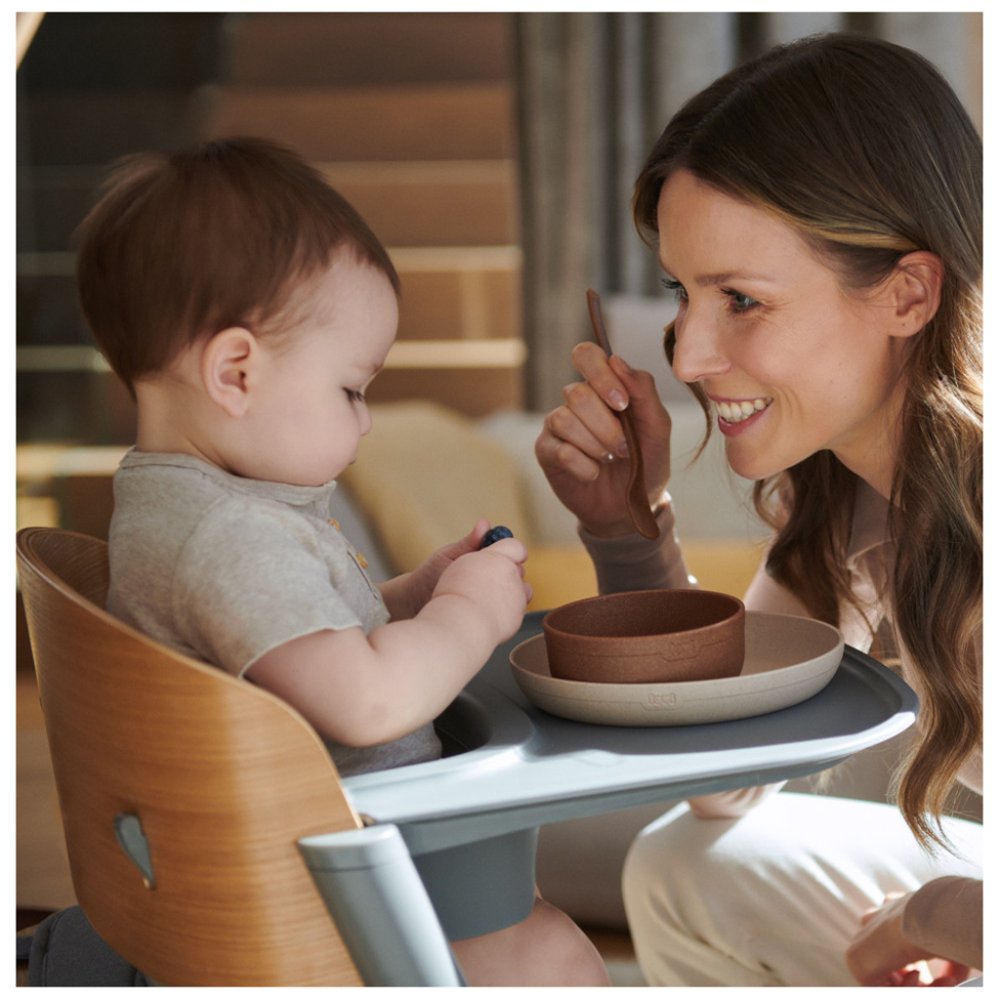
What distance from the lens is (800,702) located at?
3.13 feet

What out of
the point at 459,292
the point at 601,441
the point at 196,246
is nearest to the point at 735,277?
the point at 601,441

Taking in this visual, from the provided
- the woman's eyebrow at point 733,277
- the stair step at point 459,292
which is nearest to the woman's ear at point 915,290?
the woman's eyebrow at point 733,277

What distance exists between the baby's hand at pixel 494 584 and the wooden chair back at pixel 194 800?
219mm

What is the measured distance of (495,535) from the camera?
105 centimetres

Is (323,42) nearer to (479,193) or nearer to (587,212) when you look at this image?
(479,193)

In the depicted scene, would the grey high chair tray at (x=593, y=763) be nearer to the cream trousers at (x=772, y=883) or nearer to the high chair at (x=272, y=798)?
the high chair at (x=272, y=798)

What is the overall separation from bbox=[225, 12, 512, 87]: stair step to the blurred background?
1cm

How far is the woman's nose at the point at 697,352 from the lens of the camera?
3.92 feet

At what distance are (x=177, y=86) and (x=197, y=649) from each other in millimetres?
5126

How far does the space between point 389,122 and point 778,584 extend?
4.57m

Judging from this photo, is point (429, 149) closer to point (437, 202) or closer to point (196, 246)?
point (437, 202)

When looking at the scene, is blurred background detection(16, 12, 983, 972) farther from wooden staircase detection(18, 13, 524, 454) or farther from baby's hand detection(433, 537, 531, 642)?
baby's hand detection(433, 537, 531, 642)

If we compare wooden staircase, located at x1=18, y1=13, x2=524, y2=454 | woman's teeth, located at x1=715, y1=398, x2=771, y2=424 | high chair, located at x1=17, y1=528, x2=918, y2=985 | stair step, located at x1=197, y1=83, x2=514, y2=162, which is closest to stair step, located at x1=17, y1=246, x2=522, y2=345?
wooden staircase, located at x1=18, y1=13, x2=524, y2=454

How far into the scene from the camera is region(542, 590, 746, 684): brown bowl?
93 cm
